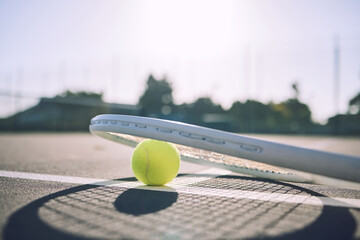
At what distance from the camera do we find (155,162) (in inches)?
116

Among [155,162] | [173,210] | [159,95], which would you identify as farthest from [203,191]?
[159,95]

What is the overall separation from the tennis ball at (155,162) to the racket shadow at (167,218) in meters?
0.20

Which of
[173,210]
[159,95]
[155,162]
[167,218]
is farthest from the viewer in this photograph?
[159,95]

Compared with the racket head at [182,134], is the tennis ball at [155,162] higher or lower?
lower

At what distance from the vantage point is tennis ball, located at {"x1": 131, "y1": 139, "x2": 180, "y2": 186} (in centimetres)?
296

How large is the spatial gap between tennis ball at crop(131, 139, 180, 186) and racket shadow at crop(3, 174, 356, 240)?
199 mm

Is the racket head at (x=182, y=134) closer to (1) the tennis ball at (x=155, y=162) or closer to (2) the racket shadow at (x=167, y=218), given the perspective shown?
(1) the tennis ball at (x=155, y=162)

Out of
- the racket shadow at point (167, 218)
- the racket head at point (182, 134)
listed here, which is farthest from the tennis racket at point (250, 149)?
the racket shadow at point (167, 218)

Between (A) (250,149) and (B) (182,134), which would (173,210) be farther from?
(A) (250,149)

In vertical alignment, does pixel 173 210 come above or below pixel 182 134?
below

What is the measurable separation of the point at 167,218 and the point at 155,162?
97 cm

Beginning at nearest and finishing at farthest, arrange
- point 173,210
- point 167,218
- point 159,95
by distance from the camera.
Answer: point 167,218
point 173,210
point 159,95

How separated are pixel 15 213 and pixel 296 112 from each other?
1408 inches

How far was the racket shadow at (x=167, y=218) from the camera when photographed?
1.74 m
